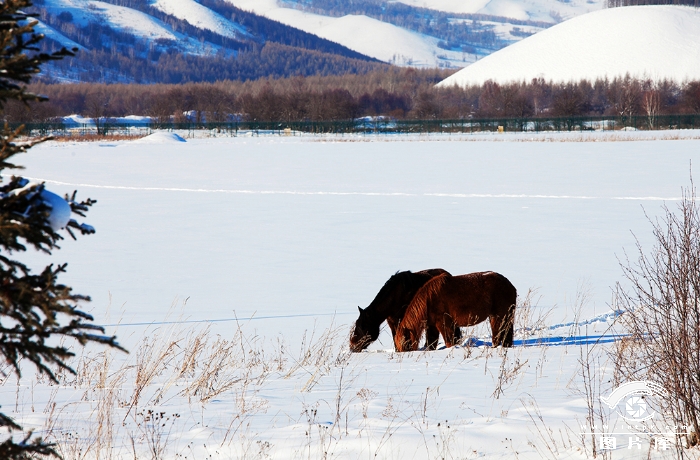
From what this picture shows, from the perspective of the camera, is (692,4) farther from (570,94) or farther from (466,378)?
(466,378)

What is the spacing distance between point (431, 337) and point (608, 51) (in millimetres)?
127415

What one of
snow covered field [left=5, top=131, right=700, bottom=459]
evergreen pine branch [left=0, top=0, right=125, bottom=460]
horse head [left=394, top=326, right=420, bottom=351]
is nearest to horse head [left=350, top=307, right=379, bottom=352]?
snow covered field [left=5, top=131, right=700, bottom=459]

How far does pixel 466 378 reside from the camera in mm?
6195

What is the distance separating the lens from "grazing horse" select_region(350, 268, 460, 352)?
26.9ft

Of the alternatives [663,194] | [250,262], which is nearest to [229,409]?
[250,262]

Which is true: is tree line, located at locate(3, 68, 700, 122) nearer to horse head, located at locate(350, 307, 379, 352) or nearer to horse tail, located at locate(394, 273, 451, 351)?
horse head, located at locate(350, 307, 379, 352)

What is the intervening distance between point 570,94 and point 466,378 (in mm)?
98709

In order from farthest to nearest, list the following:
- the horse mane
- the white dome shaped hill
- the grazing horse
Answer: the white dome shaped hill
the grazing horse
the horse mane
